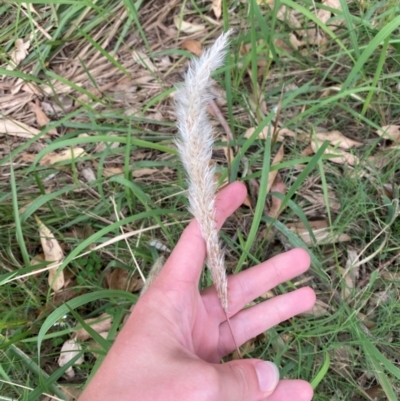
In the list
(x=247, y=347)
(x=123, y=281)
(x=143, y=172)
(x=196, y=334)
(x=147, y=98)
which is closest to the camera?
(x=196, y=334)

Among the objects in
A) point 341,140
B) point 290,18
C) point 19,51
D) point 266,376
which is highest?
point 19,51

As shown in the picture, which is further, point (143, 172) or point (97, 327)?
point (143, 172)

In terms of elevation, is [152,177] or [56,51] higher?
[56,51]

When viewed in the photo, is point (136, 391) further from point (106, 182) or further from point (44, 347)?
point (106, 182)

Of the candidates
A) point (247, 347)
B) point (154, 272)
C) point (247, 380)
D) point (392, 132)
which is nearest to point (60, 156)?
point (154, 272)

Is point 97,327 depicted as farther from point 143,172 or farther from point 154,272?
point 143,172

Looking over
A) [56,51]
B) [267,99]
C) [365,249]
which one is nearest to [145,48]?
[56,51]
